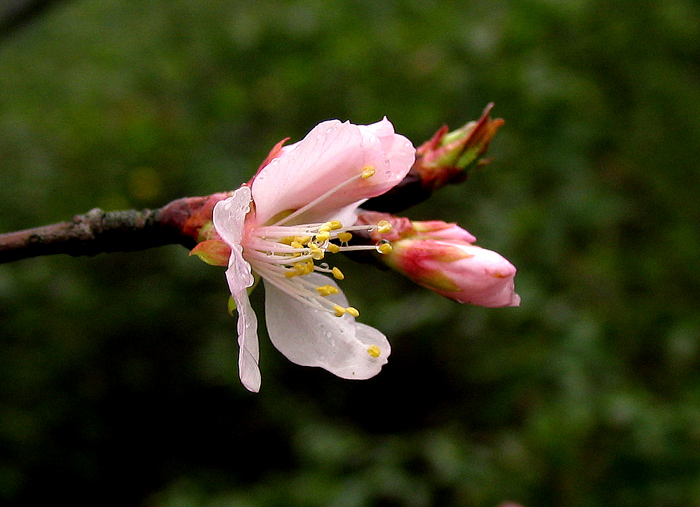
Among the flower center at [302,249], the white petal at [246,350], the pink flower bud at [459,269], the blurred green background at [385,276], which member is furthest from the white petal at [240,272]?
the blurred green background at [385,276]

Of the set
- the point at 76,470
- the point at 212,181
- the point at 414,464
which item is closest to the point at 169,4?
the point at 212,181

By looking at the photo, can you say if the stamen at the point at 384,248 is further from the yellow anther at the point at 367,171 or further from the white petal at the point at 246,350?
the white petal at the point at 246,350

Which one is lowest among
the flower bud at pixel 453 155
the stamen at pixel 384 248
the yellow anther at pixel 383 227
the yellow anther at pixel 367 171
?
the stamen at pixel 384 248

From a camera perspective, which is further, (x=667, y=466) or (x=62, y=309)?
(x=62, y=309)

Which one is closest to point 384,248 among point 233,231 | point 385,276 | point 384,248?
point 384,248

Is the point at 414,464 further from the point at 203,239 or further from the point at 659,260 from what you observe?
the point at 203,239

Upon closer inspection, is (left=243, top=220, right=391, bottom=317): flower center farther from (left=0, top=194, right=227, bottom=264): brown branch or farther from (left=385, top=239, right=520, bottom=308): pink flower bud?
(left=0, top=194, right=227, bottom=264): brown branch

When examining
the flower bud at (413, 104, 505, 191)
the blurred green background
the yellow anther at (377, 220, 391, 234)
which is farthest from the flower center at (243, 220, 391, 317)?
the blurred green background
